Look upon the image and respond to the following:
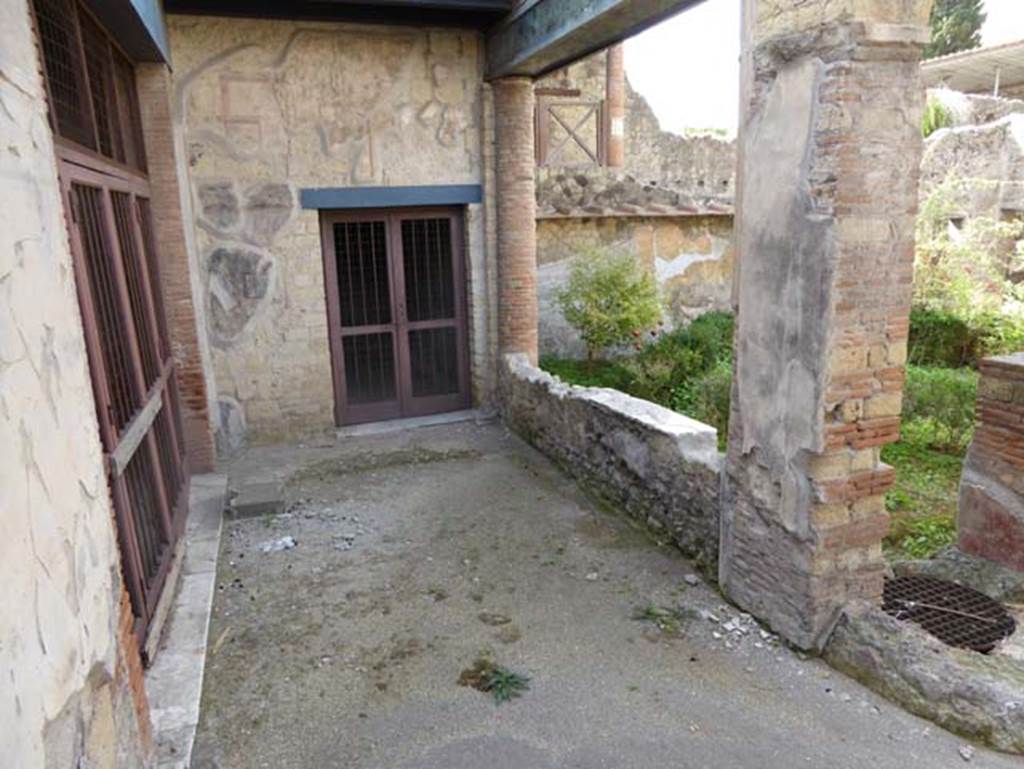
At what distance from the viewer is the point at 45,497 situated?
1795 millimetres

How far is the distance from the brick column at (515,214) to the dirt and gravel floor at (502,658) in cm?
239

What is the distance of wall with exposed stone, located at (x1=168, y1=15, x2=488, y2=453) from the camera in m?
6.41

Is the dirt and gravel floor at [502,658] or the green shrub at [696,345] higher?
the green shrub at [696,345]

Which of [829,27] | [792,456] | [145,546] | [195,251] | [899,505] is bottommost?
[899,505]

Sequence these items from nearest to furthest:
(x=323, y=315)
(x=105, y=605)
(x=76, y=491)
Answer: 1. (x=76, y=491)
2. (x=105, y=605)
3. (x=323, y=315)

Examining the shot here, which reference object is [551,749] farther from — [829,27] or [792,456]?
[829,27]

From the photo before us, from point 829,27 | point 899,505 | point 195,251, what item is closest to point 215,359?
point 195,251

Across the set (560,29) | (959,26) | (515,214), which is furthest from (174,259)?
(959,26)

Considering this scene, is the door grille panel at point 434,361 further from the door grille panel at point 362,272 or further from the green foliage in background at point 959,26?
the green foliage in background at point 959,26

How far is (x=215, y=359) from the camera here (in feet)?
22.4

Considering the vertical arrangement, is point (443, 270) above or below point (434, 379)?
above

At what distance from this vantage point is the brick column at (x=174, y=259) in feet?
18.8

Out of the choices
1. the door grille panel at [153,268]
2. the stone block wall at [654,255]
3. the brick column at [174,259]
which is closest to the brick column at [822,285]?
the door grille panel at [153,268]

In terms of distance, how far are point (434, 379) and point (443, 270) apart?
1.16 meters
